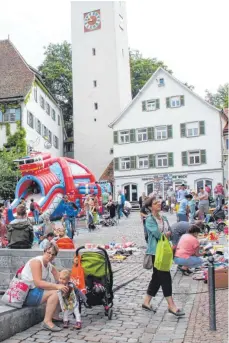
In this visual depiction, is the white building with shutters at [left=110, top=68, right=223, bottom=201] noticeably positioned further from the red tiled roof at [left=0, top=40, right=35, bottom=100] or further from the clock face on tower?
the clock face on tower

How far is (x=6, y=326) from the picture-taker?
5.70 metres

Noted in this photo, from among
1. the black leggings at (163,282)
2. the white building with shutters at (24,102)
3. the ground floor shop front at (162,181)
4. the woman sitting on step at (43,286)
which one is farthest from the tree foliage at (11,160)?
the woman sitting on step at (43,286)

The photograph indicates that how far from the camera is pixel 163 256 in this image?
6.76 meters

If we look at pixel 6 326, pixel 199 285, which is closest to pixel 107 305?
pixel 6 326

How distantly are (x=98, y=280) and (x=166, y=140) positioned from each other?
114 feet

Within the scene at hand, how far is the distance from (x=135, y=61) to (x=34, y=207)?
37.3 meters

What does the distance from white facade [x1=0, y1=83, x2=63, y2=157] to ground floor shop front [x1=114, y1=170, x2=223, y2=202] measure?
778cm

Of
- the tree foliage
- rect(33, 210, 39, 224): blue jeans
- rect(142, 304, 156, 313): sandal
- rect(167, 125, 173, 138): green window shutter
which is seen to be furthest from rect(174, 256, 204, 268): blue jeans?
rect(167, 125, 173, 138): green window shutter

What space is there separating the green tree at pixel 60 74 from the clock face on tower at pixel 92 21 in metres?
6.72

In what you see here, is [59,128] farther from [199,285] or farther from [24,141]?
[199,285]

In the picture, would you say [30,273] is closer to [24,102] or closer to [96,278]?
[96,278]

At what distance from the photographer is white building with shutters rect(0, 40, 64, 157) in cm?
3812

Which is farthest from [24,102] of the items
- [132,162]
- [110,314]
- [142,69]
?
[110,314]

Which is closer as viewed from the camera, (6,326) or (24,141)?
(6,326)
